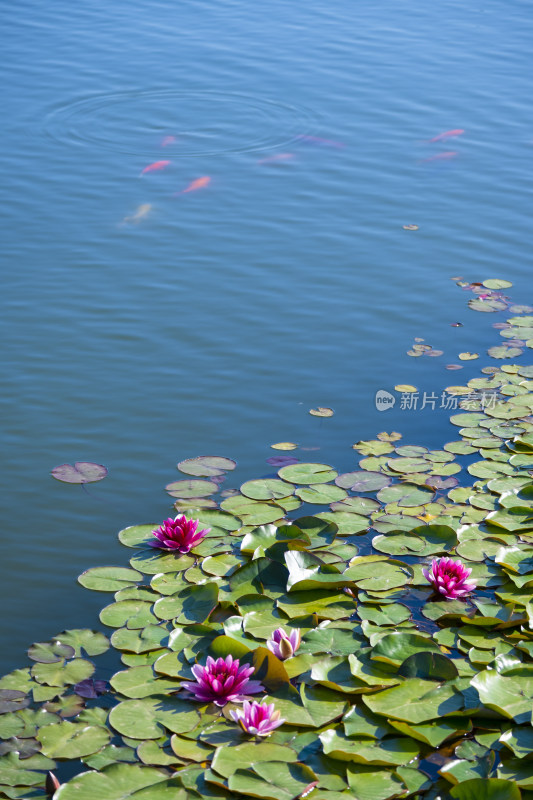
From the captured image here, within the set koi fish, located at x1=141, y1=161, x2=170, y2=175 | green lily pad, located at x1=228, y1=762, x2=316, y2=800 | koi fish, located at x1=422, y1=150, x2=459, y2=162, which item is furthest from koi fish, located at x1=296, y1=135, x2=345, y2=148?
A: green lily pad, located at x1=228, y1=762, x2=316, y2=800

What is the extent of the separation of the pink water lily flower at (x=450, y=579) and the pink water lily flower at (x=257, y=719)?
2.70ft

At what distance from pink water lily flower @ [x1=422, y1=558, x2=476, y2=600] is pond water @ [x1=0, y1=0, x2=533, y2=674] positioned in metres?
0.97

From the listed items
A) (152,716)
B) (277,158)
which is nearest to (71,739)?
(152,716)

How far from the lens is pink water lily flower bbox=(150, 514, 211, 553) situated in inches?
124

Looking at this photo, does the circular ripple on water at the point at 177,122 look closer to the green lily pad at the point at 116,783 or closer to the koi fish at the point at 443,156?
the koi fish at the point at 443,156

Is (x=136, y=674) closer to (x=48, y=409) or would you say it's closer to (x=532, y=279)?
(x=48, y=409)

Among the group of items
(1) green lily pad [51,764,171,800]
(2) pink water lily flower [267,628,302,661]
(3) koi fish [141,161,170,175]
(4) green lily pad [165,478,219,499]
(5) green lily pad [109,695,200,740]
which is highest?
(3) koi fish [141,161,170,175]

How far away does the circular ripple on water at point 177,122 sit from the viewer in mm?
7172

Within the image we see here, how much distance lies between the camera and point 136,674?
262 centimetres

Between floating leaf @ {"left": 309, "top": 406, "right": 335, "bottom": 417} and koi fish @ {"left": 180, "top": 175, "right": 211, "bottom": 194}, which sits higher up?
koi fish @ {"left": 180, "top": 175, "right": 211, "bottom": 194}

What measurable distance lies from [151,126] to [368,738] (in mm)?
6248

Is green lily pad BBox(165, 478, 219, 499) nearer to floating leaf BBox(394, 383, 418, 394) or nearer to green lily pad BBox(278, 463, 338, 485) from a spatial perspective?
green lily pad BBox(278, 463, 338, 485)

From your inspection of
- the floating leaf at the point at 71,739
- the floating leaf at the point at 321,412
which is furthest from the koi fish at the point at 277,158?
the floating leaf at the point at 71,739

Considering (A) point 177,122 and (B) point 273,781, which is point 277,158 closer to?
(A) point 177,122
